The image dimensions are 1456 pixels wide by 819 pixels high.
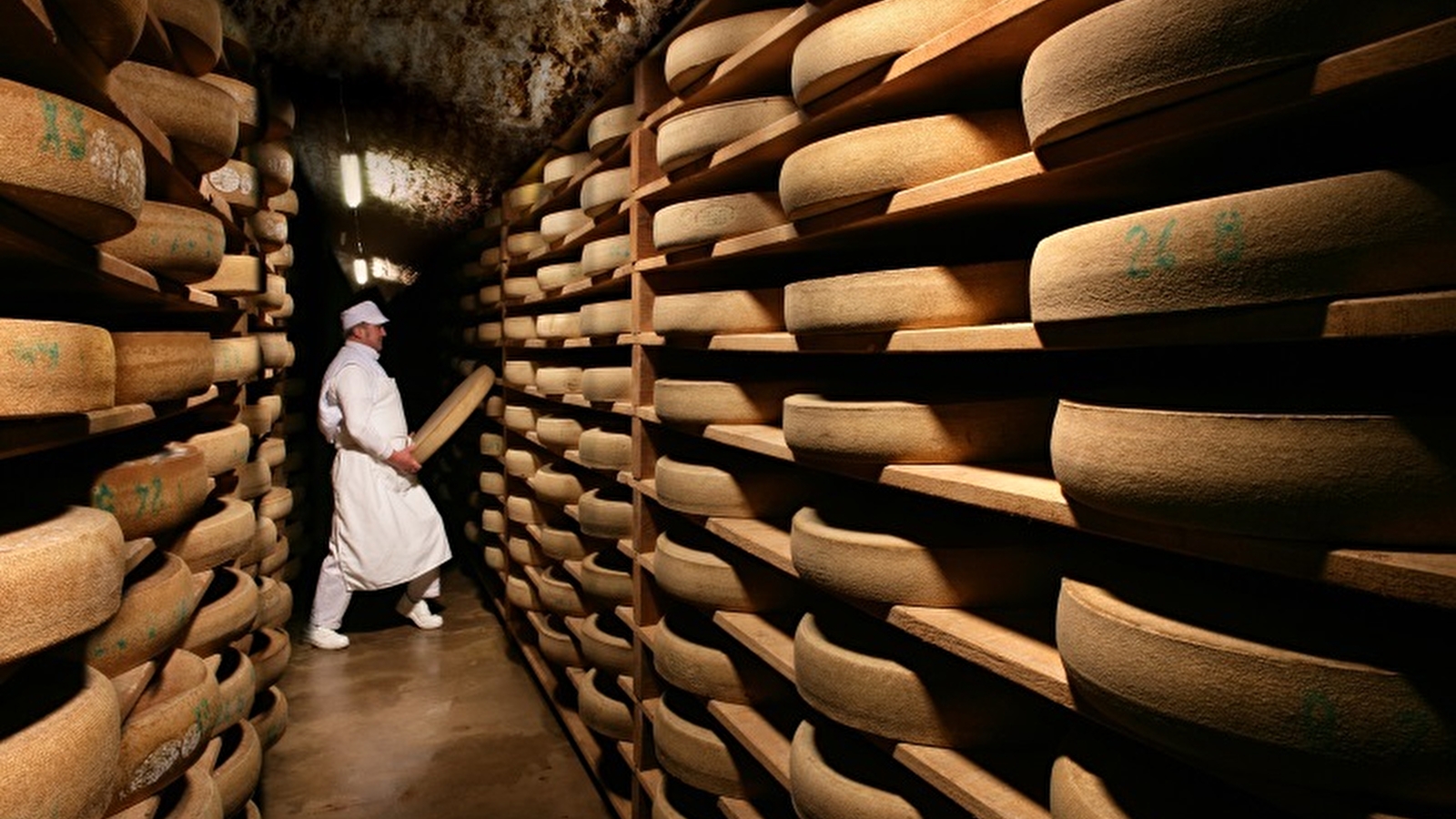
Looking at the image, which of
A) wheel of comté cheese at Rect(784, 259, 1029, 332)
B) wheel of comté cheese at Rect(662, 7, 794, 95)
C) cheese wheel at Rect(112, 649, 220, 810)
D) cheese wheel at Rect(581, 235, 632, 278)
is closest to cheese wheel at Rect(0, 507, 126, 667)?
cheese wheel at Rect(112, 649, 220, 810)

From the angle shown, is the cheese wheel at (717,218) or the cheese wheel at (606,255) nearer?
the cheese wheel at (717,218)

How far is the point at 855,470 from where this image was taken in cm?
168

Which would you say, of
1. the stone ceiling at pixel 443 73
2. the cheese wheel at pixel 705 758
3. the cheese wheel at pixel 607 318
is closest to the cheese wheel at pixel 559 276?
the cheese wheel at pixel 607 318

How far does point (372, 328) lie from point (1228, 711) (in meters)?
5.41

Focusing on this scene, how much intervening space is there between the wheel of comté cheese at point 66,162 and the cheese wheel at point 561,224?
2.38 meters

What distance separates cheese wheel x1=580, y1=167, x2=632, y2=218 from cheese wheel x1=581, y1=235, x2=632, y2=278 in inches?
4.6

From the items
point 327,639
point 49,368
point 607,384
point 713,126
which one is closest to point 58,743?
point 49,368

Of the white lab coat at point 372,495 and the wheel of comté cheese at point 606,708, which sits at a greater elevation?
the white lab coat at point 372,495

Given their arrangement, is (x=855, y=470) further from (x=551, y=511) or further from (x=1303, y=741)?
(x=551, y=511)

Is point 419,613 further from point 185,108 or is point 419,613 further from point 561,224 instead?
point 185,108

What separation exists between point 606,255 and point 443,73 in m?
1.29

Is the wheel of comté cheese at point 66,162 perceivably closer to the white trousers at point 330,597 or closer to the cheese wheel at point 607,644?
the cheese wheel at point 607,644

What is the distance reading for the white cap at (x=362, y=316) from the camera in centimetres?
546

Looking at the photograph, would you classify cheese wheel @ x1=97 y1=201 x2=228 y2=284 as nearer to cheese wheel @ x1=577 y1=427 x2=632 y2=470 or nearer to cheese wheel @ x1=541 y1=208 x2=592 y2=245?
cheese wheel @ x1=577 y1=427 x2=632 y2=470
